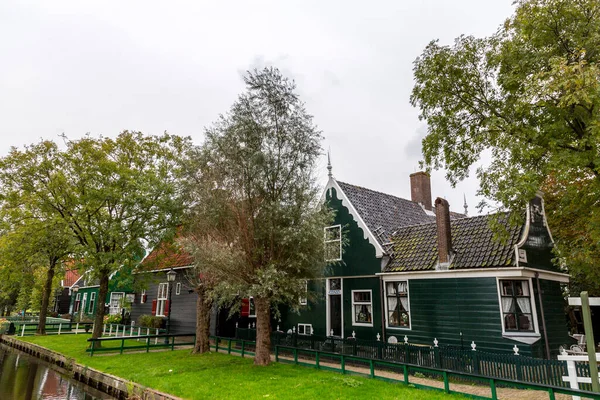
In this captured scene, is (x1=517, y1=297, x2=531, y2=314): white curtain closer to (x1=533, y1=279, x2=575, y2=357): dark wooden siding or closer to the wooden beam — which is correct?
(x1=533, y1=279, x2=575, y2=357): dark wooden siding

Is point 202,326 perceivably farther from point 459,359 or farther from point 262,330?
point 459,359

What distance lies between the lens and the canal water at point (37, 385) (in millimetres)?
11477

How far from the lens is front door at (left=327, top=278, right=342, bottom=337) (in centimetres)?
1770

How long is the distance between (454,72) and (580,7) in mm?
3839

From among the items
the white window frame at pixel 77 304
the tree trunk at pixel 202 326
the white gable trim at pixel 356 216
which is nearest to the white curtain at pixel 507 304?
the white gable trim at pixel 356 216

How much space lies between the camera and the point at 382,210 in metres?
20.1

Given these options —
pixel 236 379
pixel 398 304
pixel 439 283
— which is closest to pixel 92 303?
pixel 236 379

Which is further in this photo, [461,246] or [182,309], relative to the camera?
[182,309]

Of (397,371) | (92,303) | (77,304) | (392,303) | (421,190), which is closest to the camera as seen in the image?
(397,371)

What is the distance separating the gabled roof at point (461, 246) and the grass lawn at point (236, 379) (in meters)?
5.74

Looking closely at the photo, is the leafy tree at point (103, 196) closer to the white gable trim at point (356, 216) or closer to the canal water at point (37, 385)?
the canal water at point (37, 385)

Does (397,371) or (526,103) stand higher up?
(526,103)

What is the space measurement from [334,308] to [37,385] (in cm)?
1200

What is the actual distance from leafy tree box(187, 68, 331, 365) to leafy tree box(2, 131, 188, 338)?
4.43 meters
